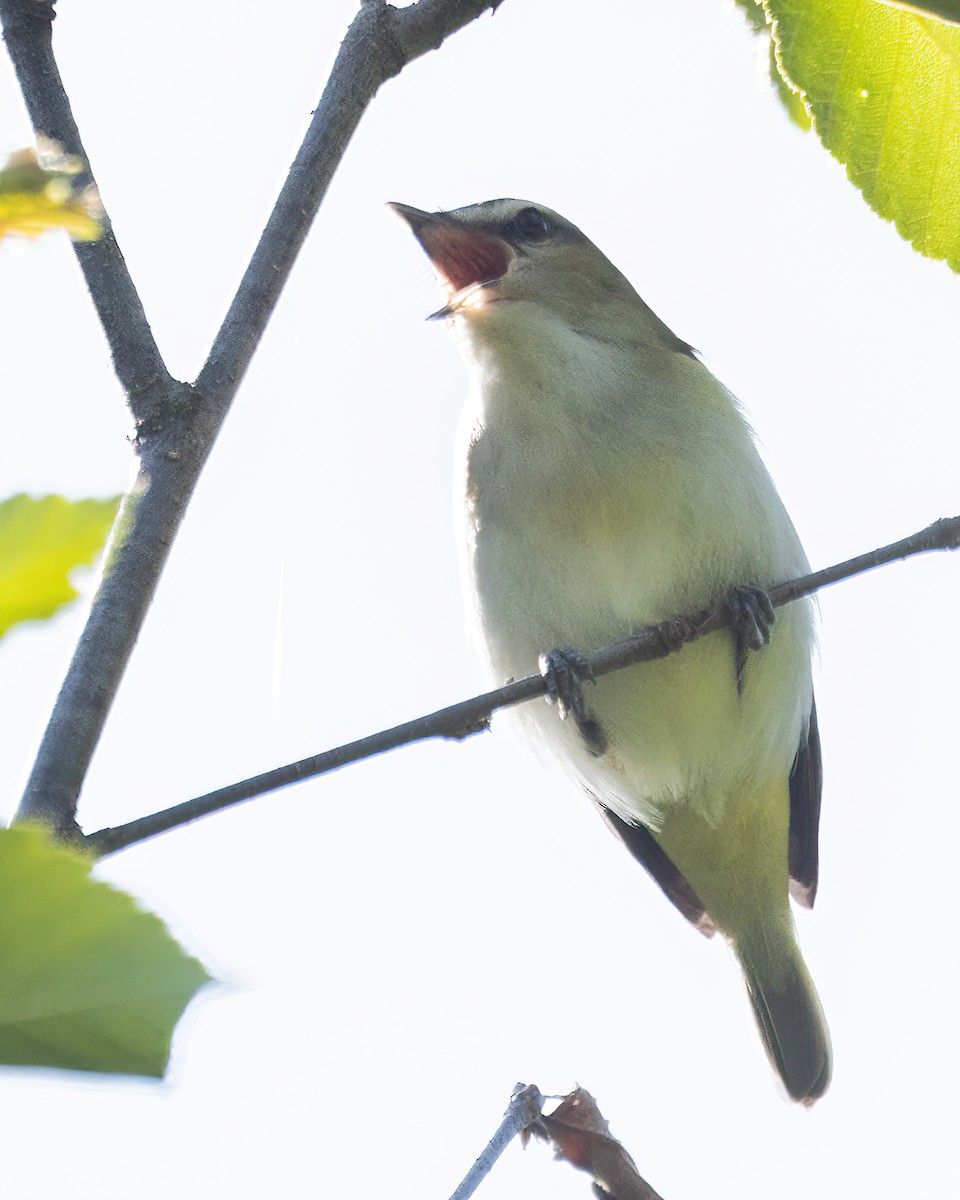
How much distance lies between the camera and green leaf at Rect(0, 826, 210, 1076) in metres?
0.65

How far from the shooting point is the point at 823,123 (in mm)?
1674

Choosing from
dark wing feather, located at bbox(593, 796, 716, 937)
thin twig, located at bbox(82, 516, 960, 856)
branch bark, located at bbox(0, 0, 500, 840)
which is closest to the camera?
thin twig, located at bbox(82, 516, 960, 856)

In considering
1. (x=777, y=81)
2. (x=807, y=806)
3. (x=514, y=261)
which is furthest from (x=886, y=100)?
(x=807, y=806)

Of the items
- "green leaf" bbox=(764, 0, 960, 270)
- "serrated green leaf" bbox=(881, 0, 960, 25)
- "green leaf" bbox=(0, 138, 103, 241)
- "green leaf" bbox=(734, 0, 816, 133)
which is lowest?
"green leaf" bbox=(0, 138, 103, 241)

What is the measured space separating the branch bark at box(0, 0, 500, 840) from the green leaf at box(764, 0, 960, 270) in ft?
2.70

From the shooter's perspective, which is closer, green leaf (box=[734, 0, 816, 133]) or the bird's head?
green leaf (box=[734, 0, 816, 133])

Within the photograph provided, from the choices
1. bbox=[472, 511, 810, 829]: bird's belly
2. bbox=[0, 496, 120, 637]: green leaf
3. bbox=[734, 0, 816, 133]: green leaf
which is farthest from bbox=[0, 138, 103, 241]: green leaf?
bbox=[472, 511, 810, 829]: bird's belly

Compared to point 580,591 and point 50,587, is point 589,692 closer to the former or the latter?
→ point 580,591

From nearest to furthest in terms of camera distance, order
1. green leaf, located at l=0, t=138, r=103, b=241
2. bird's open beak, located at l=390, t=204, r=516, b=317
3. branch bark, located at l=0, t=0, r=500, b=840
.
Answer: green leaf, located at l=0, t=138, r=103, b=241 → branch bark, located at l=0, t=0, r=500, b=840 → bird's open beak, located at l=390, t=204, r=516, b=317

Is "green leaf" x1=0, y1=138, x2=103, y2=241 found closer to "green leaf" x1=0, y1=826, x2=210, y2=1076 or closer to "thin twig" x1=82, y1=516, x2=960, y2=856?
"green leaf" x1=0, y1=826, x2=210, y2=1076

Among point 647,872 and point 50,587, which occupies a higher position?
point 647,872

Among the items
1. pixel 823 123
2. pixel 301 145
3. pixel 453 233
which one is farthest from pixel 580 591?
pixel 823 123

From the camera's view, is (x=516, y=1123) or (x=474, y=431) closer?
(x=516, y=1123)

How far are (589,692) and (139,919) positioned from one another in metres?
3.89
